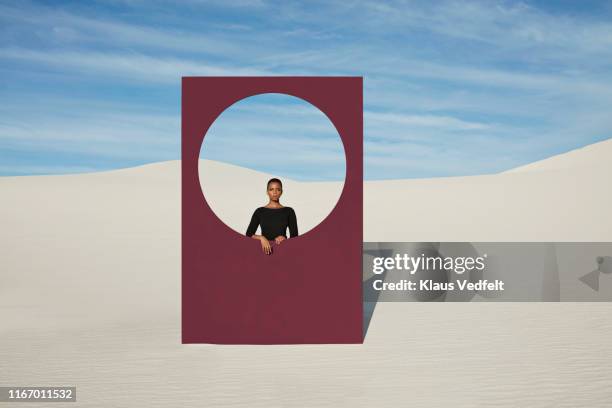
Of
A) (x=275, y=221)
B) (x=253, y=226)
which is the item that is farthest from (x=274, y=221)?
(x=253, y=226)

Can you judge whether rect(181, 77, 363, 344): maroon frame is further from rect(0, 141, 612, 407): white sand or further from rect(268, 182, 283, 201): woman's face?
rect(268, 182, 283, 201): woman's face

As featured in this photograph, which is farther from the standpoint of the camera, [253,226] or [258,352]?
[253,226]

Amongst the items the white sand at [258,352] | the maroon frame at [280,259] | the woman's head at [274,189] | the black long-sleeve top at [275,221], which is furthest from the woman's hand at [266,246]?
the white sand at [258,352]

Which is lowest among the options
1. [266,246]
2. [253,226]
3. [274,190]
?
[266,246]

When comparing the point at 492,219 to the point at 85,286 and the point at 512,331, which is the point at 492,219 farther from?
the point at 512,331

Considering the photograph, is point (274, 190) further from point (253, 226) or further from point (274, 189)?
point (253, 226)

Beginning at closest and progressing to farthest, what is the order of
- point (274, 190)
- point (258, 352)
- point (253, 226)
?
point (258, 352), point (274, 190), point (253, 226)

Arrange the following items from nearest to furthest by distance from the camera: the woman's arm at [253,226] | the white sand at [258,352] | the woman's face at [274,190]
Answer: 1. the white sand at [258,352]
2. the woman's face at [274,190]
3. the woman's arm at [253,226]

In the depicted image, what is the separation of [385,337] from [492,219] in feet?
75.1

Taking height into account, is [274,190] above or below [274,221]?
above

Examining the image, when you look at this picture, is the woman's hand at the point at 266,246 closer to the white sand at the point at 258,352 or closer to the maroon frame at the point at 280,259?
the maroon frame at the point at 280,259

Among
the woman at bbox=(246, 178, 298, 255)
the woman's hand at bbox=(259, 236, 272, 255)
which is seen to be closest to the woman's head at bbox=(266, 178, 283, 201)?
the woman at bbox=(246, 178, 298, 255)

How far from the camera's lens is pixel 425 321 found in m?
11.3

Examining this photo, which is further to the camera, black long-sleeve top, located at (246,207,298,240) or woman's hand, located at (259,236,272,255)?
black long-sleeve top, located at (246,207,298,240)
